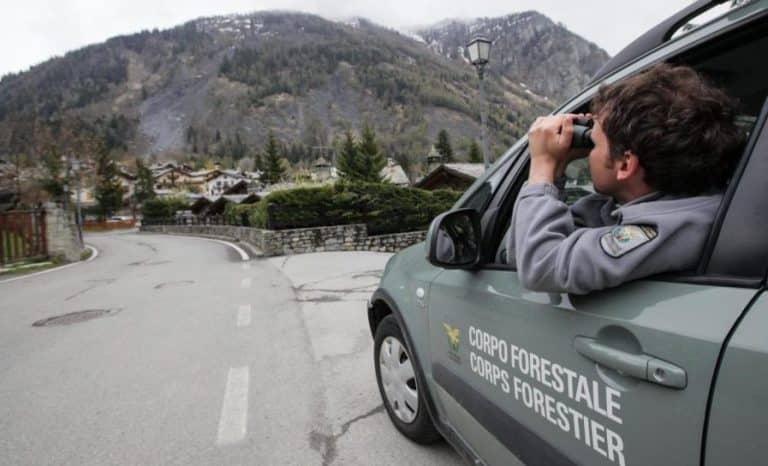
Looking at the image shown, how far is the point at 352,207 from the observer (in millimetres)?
18328

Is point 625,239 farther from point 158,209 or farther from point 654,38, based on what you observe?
point 158,209

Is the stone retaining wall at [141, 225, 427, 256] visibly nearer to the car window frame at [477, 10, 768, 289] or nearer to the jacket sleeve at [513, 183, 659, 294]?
the car window frame at [477, 10, 768, 289]

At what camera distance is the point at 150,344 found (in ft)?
16.0

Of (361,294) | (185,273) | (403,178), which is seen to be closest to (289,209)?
(185,273)

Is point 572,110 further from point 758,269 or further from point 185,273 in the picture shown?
point 185,273

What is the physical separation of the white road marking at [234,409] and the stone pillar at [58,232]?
659 inches

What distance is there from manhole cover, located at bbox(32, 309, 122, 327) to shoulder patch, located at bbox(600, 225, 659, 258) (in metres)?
7.15

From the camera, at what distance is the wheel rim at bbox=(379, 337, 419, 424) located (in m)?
2.46

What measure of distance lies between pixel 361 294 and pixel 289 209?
10406mm

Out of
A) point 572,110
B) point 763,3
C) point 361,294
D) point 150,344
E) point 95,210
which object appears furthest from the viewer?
point 95,210

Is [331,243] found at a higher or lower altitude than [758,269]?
lower

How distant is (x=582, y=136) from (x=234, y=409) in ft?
9.49

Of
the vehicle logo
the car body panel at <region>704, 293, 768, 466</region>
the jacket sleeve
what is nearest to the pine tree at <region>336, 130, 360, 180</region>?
the vehicle logo

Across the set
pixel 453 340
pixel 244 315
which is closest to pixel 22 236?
pixel 244 315
